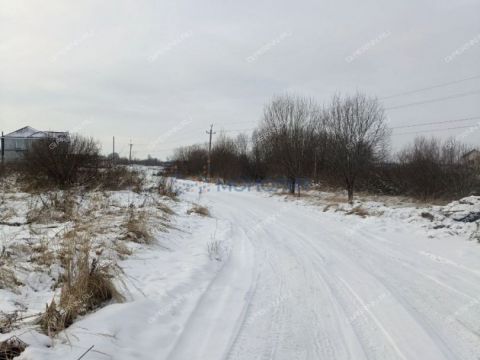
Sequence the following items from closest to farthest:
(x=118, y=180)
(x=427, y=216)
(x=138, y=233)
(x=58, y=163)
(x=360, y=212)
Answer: (x=138, y=233)
(x=427, y=216)
(x=360, y=212)
(x=58, y=163)
(x=118, y=180)

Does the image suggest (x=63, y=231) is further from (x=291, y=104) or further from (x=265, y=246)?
(x=291, y=104)

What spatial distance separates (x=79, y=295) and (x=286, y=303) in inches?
98.0

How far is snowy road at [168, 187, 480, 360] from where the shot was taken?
11.4 ft

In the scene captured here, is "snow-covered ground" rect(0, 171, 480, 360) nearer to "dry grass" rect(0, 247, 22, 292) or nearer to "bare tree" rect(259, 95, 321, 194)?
"dry grass" rect(0, 247, 22, 292)

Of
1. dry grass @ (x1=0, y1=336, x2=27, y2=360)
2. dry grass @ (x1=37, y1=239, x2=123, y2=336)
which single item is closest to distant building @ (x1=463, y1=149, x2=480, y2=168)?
dry grass @ (x1=37, y1=239, x2=123, y2=336)

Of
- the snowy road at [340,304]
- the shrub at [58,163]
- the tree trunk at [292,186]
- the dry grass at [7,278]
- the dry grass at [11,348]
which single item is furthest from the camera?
the tree trunk at [292,186]

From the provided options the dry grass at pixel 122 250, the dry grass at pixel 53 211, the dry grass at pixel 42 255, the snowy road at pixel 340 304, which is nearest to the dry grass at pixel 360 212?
the snowy road at pixel 340 304

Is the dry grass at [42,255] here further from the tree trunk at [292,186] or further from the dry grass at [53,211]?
the tree trunk at [292,186]

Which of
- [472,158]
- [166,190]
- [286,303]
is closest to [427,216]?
[286,303]

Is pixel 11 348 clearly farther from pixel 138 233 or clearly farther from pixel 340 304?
pixel 138 233

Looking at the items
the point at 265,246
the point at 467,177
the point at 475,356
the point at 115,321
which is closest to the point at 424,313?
the point at 475,356

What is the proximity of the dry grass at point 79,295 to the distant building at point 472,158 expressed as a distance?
972 inches

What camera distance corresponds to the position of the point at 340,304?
4.68 m

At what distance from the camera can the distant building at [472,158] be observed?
23.3m
